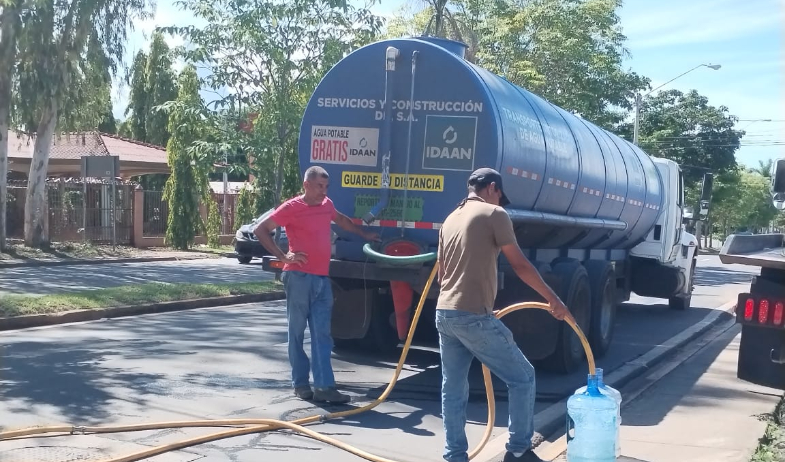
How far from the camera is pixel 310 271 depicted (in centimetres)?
780

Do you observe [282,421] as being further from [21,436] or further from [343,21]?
[343,21]

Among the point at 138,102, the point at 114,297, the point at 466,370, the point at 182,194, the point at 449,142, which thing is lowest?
the point at 114,297

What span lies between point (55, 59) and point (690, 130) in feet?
122

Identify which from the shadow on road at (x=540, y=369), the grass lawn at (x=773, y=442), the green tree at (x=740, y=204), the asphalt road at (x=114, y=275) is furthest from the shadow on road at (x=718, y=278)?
the green tree at (x=740, y=204)

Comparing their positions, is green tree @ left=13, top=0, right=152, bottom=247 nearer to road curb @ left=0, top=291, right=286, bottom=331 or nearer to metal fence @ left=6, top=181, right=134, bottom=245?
metal fence @ left=6, top=181, right=134, bottom=245

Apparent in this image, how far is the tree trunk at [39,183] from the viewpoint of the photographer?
26.3 m

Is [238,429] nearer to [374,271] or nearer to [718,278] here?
[374,271]

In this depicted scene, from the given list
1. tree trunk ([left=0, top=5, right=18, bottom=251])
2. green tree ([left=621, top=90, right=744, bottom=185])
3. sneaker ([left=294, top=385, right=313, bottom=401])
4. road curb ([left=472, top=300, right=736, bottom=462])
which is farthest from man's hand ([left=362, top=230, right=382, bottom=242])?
green tree ([left=621, top=90, right=744, bottom=185])

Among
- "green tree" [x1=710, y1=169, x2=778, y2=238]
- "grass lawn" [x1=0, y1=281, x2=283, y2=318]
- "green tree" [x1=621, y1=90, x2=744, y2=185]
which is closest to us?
"grass lawn" [x1=0, y1=281, x2=283, y2=318]

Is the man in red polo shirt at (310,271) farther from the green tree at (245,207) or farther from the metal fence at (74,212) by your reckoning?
the green tree at (245,207)

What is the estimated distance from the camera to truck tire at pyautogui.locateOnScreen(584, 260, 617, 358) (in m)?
11.2

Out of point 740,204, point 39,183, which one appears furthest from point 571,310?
point 740,204

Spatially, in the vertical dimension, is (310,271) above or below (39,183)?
below

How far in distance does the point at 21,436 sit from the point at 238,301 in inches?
421
